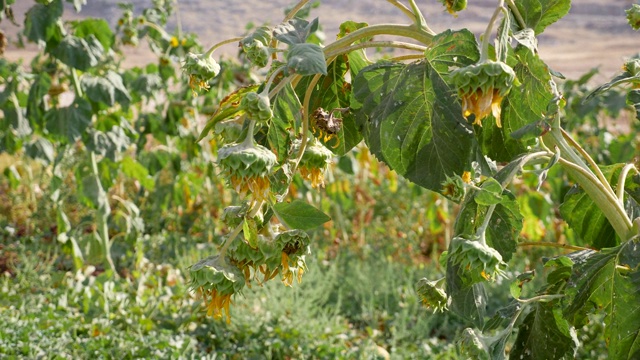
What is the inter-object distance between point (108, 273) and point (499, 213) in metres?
2.10

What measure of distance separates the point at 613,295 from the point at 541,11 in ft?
0.83

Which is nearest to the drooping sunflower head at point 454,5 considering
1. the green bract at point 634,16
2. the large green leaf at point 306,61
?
the large green leaf at point 306,61

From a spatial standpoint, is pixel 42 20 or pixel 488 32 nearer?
pixel 488 32

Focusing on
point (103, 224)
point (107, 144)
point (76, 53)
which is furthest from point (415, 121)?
point (103, 224)

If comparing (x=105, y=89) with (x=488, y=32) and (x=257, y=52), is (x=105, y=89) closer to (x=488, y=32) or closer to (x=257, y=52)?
(x=257, y=52)

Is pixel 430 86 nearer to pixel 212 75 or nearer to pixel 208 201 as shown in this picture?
pixel 212 75

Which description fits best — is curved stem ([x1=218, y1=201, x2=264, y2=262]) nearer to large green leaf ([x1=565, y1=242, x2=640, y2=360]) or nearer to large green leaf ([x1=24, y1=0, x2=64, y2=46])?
large green leaf ([x1=565, y1=242, x2=640, y2=360])

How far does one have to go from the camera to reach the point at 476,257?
537mm

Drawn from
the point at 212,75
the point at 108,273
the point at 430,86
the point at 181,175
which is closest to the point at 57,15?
the point at 108,273

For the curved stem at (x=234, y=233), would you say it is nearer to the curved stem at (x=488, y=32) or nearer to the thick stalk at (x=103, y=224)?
the curved stem at (x=488, y=32)

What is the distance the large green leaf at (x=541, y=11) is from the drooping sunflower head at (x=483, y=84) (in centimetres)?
13

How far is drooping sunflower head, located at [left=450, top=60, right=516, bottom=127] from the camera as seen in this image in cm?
49

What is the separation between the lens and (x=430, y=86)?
0.59m

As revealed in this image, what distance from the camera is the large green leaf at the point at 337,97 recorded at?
2.35 feet
